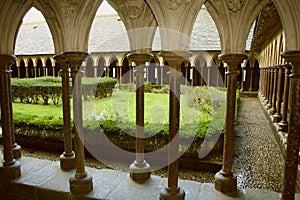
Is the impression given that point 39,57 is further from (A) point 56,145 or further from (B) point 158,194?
(B) point 158,194

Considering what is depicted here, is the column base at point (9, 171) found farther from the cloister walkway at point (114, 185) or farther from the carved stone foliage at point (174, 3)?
the carved stone foliage at point (174, 3)

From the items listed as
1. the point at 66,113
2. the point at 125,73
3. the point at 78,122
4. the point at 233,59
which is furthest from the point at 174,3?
the point at 125,73

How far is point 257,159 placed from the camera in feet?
17.4

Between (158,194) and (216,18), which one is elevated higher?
(216,18)

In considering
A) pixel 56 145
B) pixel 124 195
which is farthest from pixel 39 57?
pixel 124 195

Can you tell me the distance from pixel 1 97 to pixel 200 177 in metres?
3.69

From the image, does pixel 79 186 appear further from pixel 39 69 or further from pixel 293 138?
pixel 39 69

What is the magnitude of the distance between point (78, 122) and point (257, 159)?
4.17 metres

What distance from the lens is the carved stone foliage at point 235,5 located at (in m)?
2.63

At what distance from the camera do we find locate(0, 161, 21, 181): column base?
3305 millimetres

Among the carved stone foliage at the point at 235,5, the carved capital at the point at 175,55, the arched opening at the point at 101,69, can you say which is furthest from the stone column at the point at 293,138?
the arched opening at the point at 101,69

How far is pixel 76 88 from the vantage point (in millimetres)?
2918

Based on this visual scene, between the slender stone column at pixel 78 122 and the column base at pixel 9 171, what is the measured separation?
0.96m

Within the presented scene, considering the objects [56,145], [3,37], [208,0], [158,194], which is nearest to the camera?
[208,0]
